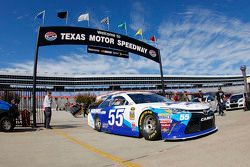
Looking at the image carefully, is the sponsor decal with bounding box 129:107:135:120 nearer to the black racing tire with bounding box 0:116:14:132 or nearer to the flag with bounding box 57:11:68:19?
the black racing tire with bounding box 0:116:14:132

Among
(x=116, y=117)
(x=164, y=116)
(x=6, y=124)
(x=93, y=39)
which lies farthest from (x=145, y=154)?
(x=93, y=39)

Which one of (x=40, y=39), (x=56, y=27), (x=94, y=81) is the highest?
(x=94, y=81)

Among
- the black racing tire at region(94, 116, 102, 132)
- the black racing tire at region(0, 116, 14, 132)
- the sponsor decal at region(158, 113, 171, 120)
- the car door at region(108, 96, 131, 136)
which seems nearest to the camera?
the sponsor decal at region(158, 113, 171, 120)

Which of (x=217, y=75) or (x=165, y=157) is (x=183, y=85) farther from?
(x=165, y=157)

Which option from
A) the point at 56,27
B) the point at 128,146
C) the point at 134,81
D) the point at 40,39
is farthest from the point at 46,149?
the point at 134,81

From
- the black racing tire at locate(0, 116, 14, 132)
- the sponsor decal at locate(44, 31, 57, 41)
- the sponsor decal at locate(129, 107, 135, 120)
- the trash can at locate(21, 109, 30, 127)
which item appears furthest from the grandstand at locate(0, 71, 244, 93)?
the sponsor decal at locate(129, 107, 135, 120)

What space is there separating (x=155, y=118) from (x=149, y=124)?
0.37 m

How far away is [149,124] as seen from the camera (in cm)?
684

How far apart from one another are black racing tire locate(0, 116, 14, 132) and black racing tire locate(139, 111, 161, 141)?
6.15m

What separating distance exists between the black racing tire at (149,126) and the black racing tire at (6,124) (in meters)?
6.15

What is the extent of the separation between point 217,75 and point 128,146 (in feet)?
586

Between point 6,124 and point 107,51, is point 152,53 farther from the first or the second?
point 6,124

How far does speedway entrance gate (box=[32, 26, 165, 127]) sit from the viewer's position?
13.7m

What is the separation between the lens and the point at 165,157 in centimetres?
465
